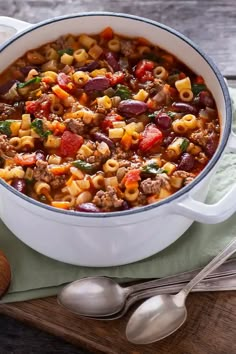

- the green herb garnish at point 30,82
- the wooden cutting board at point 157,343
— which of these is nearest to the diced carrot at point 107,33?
the green herb garnish at point 30,82

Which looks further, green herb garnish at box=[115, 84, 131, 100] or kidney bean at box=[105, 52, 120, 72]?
kidney bean at box=[105, 52, 120, 72]

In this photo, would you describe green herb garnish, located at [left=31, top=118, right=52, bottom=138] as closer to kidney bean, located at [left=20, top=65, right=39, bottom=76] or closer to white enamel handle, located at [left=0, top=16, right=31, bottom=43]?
kidney bean, located at [left=20, top=65, right=39, bottom=76]

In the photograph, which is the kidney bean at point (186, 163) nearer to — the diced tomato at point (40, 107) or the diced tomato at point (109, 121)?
the diced tomato at point (109, 121)

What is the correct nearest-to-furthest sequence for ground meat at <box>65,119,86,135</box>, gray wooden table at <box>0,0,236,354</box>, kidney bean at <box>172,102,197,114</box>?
ground meat at <box>65,119,86,135</box> < kidney bean at <box>172,102,197,114</box> < gray wooden table at <box>0,0,236,354</box>

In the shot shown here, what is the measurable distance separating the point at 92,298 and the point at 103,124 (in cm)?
71

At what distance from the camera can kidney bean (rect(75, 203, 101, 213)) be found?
2.87m

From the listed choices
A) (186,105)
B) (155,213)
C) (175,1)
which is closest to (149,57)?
(186,105)

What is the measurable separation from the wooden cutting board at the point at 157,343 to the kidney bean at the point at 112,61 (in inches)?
41.2

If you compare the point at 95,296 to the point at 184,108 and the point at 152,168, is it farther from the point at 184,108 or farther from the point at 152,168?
the point at 184,108

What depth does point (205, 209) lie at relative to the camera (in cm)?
281

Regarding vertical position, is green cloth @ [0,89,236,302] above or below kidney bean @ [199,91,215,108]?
below

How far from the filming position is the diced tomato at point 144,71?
132 inches

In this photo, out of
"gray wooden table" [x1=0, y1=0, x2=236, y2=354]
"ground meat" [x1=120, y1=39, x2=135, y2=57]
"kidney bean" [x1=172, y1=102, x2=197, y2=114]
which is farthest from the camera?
"gray wooden table" [x1=0, y1=0, x2=236, y2=354]

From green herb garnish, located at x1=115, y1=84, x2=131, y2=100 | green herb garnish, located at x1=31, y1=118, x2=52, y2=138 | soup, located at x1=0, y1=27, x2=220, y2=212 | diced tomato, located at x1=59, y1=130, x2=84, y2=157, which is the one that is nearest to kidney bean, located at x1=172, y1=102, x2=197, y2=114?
soup, located at x1=0, y1=27, x2=220, y2=212
